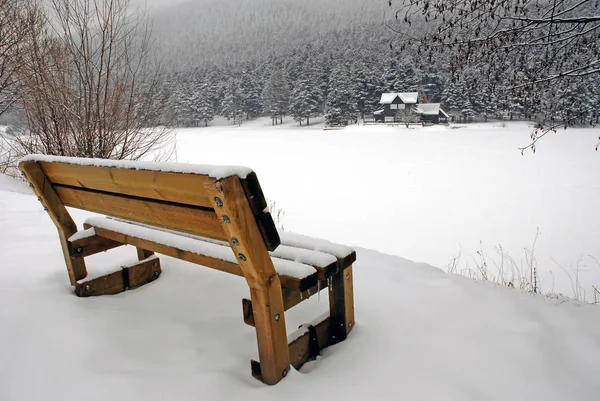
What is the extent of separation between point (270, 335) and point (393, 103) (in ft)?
210

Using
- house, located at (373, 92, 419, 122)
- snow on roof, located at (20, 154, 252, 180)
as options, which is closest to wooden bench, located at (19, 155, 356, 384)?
snow on roof, located at (20, 154, 252, 180)

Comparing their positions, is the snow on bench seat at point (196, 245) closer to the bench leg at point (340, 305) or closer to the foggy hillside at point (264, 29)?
the bench leg at point (340, 305)

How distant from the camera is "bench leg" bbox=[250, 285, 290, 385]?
167cm

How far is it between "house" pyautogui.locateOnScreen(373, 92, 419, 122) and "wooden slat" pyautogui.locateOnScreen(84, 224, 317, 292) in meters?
61.6

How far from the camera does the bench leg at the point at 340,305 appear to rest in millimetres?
2168

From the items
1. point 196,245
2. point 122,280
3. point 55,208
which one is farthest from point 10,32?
point 196,245

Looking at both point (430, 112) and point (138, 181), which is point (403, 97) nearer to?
point (430, 112)

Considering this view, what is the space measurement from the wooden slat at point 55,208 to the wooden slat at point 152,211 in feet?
0.32

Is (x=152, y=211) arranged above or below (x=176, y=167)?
below

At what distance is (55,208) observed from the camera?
258cm

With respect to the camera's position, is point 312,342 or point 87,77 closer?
point 312,342

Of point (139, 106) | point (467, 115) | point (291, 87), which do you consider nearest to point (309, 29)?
point (291, 87)

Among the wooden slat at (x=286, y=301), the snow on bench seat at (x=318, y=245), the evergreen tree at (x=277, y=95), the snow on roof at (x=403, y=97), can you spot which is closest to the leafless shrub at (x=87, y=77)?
the snow on bench seat at (x=318, y=245)

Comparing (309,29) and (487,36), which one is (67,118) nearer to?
(487,36)
